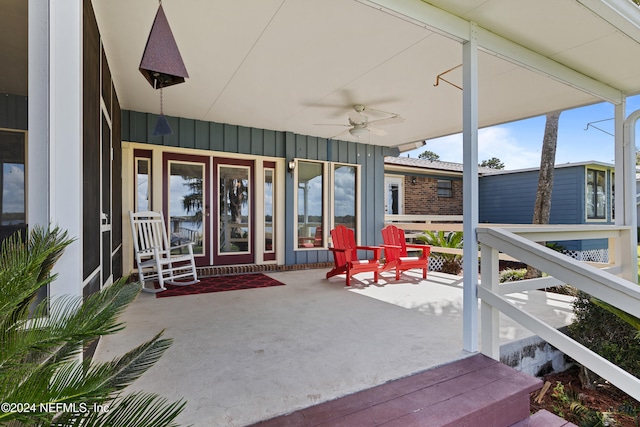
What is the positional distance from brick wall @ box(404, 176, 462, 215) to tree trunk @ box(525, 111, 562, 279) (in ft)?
11.8

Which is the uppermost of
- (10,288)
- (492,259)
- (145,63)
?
(145,63)

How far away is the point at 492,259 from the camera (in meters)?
2.38

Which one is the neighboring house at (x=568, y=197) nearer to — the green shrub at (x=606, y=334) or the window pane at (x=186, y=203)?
the green shrub at (x=606, y=334)

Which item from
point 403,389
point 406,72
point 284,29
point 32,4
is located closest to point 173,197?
point 284,29

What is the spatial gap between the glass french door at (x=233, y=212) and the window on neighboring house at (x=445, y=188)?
7033mm

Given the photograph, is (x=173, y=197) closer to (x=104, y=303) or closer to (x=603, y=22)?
(x=104, y=303)

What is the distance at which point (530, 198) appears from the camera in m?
10.4

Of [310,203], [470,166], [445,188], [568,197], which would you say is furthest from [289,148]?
[568,197]

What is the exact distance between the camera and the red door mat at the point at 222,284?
4.26 m

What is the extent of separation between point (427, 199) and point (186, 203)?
7.42 m

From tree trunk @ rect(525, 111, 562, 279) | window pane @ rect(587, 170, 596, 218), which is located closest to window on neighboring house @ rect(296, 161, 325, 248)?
tree trunk @ rect(525, 111, 562, 279)

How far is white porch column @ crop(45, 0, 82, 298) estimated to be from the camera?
4.06ft

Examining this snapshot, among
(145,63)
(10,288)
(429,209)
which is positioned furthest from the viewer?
(429,209)

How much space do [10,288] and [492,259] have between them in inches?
100
